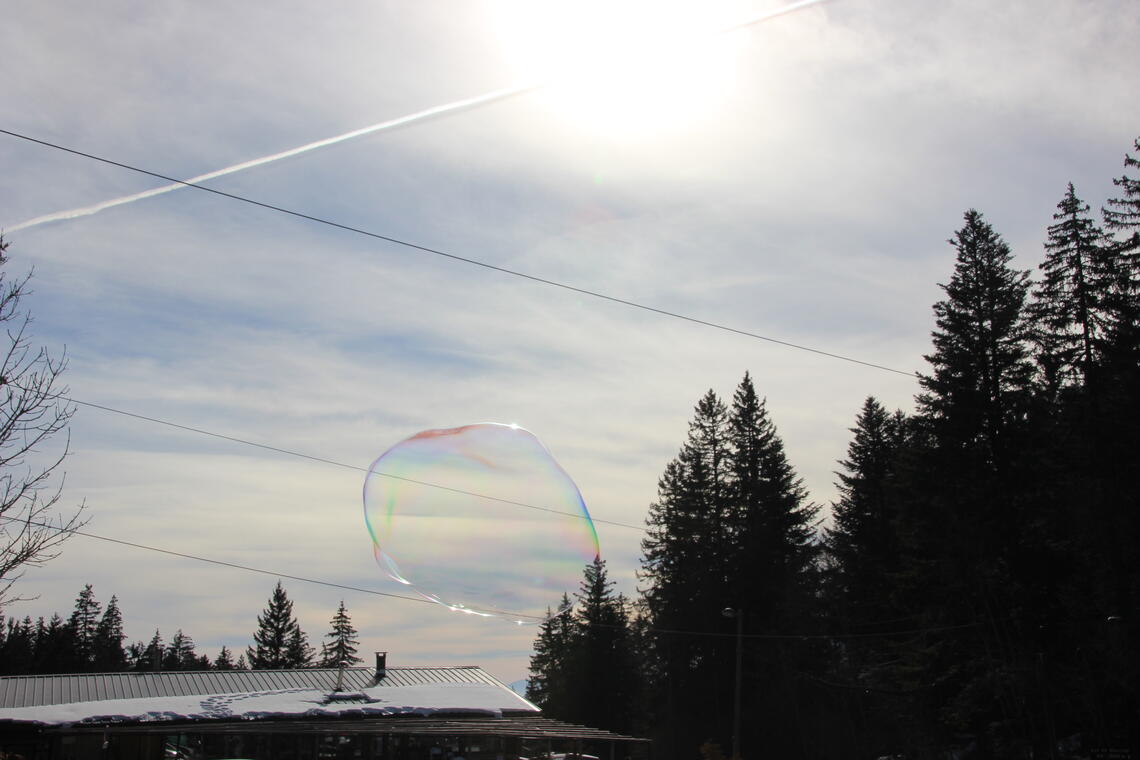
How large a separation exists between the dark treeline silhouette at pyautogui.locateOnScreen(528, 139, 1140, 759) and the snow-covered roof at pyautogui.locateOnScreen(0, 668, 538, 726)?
46.7 feet

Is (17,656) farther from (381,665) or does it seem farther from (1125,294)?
(1125,294)

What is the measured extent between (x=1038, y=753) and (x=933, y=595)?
21.2 ft

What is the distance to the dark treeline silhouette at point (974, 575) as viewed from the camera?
90.3 ft

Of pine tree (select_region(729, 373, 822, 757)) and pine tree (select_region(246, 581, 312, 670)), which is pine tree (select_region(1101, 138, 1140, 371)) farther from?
pine tree (select_region(246, 581, 312, 670))

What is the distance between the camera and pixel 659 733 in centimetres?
4978

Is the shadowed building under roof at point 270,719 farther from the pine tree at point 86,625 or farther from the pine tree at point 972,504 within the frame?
the pine tree at point 86,625

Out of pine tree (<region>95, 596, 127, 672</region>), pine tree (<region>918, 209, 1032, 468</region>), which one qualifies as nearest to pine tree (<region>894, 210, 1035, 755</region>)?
pine tree (<region>918, 209, 1032, 468</region>)

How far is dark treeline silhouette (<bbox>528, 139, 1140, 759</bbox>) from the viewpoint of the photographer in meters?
27.5

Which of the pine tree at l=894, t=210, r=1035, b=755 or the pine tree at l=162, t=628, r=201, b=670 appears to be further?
the pine tree at l=162, t=628, r=201, b=670

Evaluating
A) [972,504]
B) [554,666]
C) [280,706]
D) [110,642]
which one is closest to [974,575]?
[972,504]

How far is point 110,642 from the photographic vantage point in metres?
119

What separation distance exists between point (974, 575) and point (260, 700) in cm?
2512

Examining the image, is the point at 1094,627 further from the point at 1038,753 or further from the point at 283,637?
the point at 283,637

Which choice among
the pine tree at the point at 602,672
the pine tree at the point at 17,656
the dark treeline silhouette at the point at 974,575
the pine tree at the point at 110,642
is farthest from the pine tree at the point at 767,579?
the pine tree at the point at 110,642
